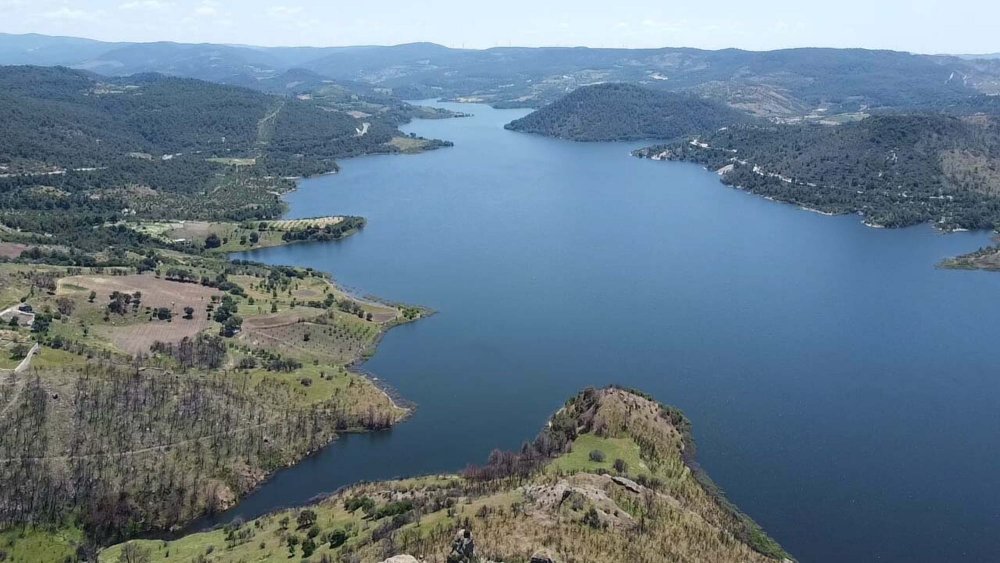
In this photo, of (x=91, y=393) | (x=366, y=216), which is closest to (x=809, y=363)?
(x=91, y=393)

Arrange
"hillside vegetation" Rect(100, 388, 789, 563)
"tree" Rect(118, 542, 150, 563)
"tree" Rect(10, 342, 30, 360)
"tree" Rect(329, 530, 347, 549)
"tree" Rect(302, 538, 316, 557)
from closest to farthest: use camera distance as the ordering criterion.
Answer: "hillside vegetation" Rect(100, 388, 789, 563) < "tree" Rect(302, 538, 316, 557) < "tree" Rect(329, 530, 347, 549) < "tree" Rect(118, 542, 150, 563) < "tree" Rect(10, 342, 30, 360)

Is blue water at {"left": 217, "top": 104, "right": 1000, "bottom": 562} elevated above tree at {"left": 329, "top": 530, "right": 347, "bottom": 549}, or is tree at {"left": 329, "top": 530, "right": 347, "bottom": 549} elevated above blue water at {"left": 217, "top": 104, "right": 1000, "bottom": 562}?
tree at {"left": 329, "top": 530, "right": 347, "bottom": 549}

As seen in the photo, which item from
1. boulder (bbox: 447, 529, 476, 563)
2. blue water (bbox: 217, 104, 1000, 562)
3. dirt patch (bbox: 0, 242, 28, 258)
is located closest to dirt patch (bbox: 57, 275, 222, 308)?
dirt patch (bbox: 0, 242, 28, 258)

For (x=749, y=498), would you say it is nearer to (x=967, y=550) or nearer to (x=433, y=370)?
(x=967, y=550)

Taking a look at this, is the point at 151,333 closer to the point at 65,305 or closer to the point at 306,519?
the point at 65,305

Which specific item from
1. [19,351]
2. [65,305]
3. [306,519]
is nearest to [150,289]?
[65,305]

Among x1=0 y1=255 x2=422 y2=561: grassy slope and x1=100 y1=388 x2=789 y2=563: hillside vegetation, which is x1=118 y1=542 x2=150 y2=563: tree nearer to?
x1=100 y1=388 x2=789 y2=563: hillside vegetation
